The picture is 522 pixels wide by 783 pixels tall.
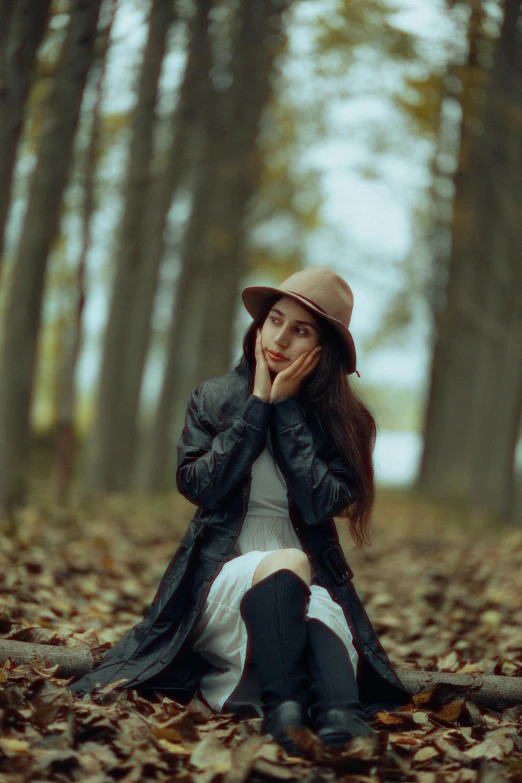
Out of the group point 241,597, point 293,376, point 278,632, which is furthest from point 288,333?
point 278,632

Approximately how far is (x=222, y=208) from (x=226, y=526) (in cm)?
1179

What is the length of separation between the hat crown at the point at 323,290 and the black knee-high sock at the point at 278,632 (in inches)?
45.2

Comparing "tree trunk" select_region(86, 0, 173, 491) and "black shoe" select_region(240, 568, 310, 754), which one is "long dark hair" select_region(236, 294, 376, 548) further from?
"tree trunk" select_region(86, 0, 173, 491)

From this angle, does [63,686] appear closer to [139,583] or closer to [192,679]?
[192,679]

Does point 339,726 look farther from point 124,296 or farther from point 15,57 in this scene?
point 124,296

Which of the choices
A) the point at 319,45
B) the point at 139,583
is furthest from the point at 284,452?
the point at 319,45

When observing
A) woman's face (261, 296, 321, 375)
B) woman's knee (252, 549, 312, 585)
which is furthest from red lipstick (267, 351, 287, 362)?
woman's knee (252, 549, 312, 585)

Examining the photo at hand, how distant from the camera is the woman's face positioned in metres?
3.79

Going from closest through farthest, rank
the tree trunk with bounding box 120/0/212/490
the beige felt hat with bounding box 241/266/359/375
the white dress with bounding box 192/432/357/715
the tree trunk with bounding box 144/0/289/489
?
the white dress with bounding box 192/432/357/715 → the beige felt hat with bounding box 241/266/359/375 → the tree trunk with bounding box 120/0/212/490 → the tree trunk with bounding box 144/0/289/489

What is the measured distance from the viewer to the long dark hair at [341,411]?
3781 millimetres

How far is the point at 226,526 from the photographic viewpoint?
3.65 metres

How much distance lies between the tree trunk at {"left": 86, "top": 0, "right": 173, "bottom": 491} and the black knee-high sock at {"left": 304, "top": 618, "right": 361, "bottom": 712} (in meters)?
8.36

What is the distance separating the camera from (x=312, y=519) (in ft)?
11.9

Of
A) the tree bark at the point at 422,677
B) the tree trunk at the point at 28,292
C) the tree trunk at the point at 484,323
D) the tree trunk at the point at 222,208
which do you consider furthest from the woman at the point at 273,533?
the tree trunk at the point at 222,208
